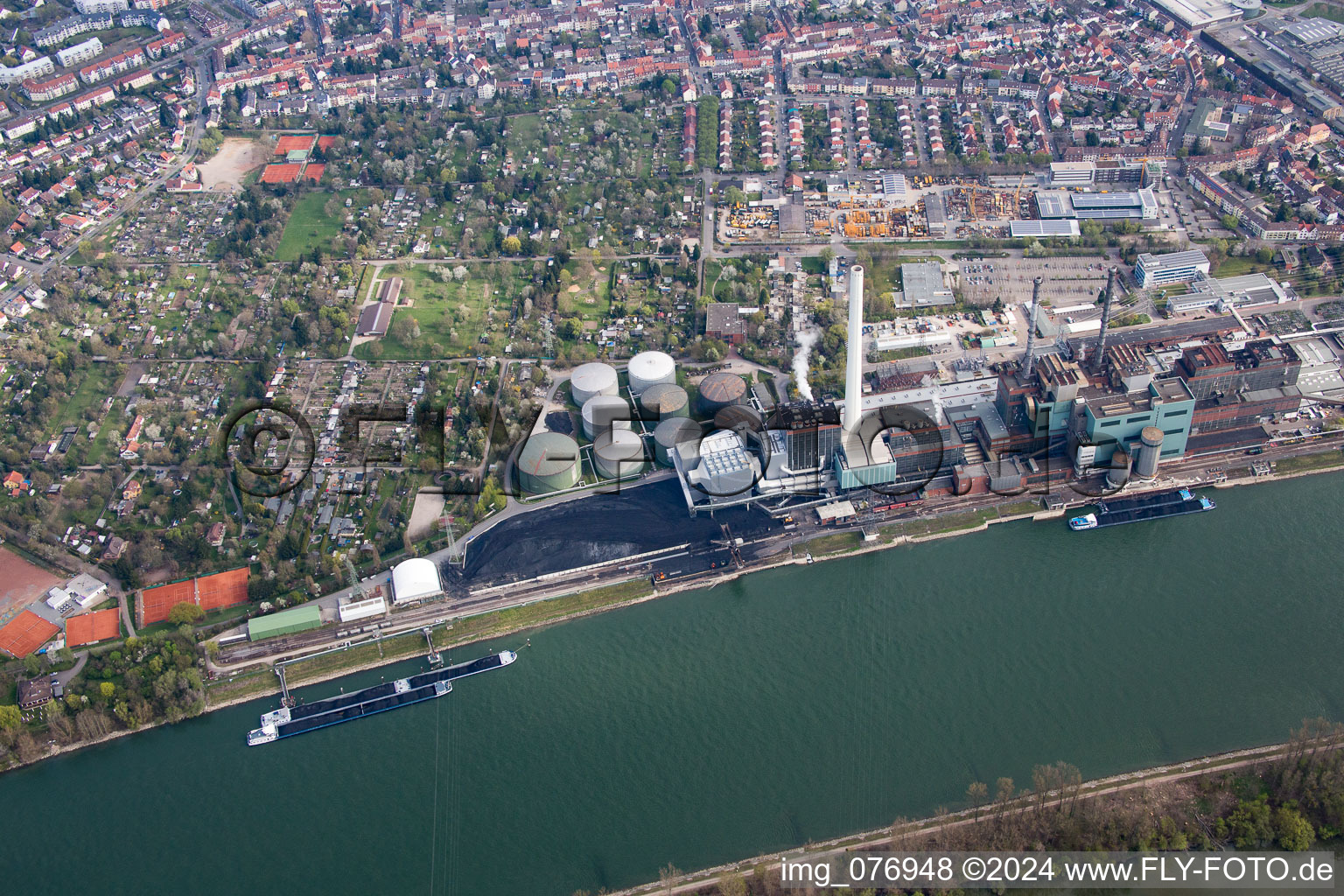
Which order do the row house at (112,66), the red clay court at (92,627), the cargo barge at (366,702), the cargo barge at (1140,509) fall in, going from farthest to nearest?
the row house at (112,66) → the cargo barge at (1140,509) → the red clay court at (92,627) → the cargo barge at (366,702)

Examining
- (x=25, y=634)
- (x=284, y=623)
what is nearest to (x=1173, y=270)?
(x=284, y=623)

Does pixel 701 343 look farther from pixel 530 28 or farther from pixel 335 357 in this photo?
pixel 530 28

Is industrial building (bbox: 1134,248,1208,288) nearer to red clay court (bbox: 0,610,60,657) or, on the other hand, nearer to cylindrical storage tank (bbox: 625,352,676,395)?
cylindrical storage tank (bbox: 625,352,676,395)

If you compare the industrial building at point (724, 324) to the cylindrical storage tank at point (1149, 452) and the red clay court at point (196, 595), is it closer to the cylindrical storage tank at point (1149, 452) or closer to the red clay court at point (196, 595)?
the cylindrical storage tank at point (1149, 452)

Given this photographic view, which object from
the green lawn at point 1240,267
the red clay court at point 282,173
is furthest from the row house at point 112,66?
the green lawn at point 1240,267

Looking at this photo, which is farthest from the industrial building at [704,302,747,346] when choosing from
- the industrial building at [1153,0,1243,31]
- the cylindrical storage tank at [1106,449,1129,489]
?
the industrial building at [1153,0,1243,31]

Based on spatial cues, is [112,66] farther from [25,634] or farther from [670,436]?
[670,436]
